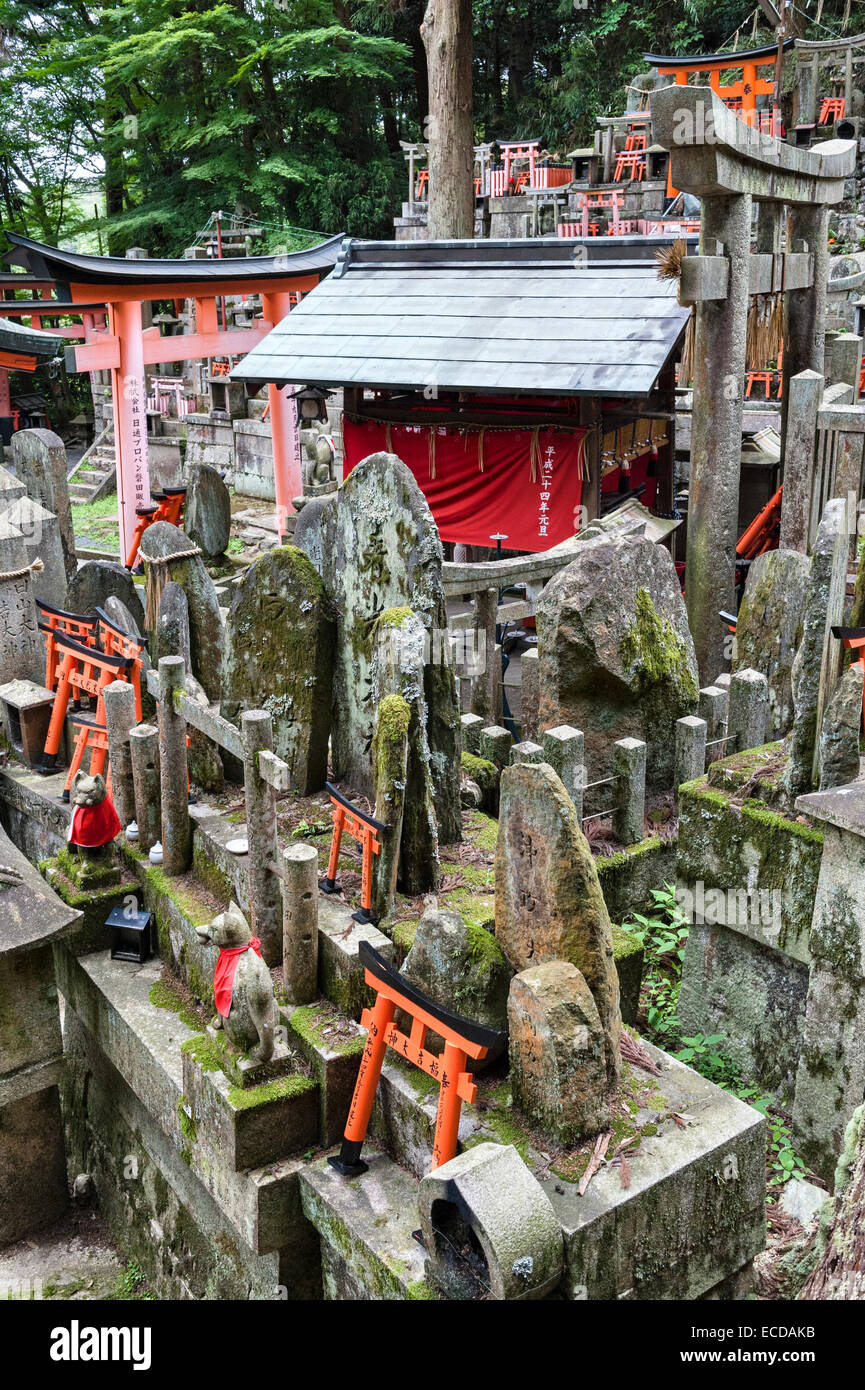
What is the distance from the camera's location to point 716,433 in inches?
343

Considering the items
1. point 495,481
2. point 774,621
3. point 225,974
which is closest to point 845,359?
point 495,481

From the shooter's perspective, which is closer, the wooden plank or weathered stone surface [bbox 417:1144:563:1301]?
weathered stone surface [bbox 417:1144:563:1301]

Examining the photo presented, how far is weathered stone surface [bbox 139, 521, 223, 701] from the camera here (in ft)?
24.5

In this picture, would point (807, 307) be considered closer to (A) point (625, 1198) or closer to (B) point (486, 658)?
(B) point (486, 658)

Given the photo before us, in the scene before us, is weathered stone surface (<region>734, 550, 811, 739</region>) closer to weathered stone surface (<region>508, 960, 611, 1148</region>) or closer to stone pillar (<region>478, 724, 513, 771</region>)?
stone pillar (<region>478, 724, 513, 771</region>)

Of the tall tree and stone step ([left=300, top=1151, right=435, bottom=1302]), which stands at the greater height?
the tall tree

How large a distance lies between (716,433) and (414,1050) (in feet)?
19.8

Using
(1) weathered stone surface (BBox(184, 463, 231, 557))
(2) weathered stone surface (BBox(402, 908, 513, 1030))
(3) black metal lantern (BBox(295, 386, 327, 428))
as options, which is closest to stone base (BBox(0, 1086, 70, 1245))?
(2) weathered stone surface (BBox(402, 908, 513, 1030))

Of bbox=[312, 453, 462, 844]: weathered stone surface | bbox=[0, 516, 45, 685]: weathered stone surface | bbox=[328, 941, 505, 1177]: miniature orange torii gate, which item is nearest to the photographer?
bbox=[328, 941, 505, 1177]: miniature orange torii gate

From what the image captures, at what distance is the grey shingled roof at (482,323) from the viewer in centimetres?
1053

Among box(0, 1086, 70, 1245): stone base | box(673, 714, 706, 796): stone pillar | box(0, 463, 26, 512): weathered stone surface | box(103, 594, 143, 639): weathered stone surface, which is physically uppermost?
box(0, 463, 26, 512): weathered stone surface

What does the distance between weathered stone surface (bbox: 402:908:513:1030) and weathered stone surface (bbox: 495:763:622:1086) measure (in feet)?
0.56

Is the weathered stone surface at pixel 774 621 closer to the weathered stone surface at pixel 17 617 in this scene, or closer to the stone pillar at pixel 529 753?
the stone pillar at pixel 529 753

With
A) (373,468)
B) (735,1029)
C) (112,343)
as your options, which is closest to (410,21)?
(112,343)
